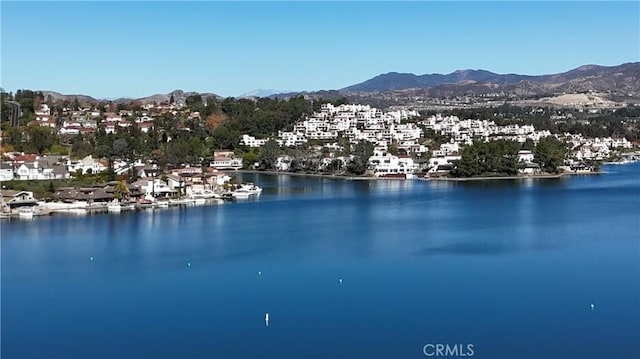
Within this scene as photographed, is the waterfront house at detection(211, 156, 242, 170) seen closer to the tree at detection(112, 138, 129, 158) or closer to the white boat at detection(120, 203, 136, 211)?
the tree at detection(112, 138, 129, 158)

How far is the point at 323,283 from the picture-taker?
5340 mm

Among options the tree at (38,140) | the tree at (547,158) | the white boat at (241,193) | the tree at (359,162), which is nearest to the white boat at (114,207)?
the white boat at (241,193)

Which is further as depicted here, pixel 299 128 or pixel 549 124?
pixel 549 124

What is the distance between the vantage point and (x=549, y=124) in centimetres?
2423

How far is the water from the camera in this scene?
411 centimetres

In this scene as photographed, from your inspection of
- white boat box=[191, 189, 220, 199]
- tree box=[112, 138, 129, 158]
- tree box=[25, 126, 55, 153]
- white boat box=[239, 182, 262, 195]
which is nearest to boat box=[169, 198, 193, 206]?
white boat box=[191, 189, 220, 199]

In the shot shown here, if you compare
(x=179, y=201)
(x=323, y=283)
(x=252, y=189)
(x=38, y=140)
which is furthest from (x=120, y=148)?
(x=323, y=283)

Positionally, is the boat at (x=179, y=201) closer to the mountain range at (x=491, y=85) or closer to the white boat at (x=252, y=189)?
the white boat at (x=252, y=189)

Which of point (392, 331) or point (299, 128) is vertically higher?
point (299, 128)

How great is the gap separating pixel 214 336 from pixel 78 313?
94 cm

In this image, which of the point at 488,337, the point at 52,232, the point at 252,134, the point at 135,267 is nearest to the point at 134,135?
the point at 252,134

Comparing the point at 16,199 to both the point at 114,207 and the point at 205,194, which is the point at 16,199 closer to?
the point at 114,207

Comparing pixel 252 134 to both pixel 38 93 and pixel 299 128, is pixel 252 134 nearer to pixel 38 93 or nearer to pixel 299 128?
pixel 299 128

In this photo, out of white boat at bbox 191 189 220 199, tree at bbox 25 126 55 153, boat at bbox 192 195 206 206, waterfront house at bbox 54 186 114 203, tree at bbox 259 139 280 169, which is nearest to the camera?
waterfront house at bbox 54 186 114 203
